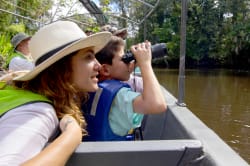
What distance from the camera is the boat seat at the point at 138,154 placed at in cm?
98

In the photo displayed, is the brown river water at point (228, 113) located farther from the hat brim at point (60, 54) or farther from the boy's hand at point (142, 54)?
the hat brim at point (60, 54)

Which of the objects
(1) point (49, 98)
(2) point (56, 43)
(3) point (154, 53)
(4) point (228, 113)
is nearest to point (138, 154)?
(1) point (49, 98)

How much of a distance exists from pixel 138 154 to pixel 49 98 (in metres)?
0.30

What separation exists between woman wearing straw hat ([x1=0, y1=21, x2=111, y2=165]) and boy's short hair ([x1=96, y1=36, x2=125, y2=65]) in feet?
0.90

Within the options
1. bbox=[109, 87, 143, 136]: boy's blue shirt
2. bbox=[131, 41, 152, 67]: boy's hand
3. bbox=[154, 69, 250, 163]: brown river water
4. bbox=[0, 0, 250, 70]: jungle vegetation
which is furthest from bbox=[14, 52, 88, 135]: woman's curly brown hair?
bbox=[0, 0, 250, 70]: jungle vegetation

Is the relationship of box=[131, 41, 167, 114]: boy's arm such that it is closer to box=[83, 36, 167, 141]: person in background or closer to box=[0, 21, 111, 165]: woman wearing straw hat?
box=[83, 36, 167, 141]: person in background

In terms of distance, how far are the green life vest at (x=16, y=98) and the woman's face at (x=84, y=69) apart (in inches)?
6.2

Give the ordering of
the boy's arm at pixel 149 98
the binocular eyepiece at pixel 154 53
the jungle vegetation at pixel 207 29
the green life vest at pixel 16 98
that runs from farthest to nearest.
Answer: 1. the jungle vegetation at pixel 207 29
2. the binocular eyepiece at pixel 154 53
3. the boy's arm at pixel 149 98
4. the green life vest at pixel 16 98

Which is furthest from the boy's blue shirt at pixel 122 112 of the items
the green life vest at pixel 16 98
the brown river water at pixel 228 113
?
the brown river water at pixel 228 113

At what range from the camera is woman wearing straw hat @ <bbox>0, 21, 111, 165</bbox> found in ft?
2.59

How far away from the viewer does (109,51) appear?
5.11 ft

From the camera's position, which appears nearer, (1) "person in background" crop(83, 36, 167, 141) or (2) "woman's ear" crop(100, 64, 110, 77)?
(1) "person in background" crop(83, 36, 167, 141)

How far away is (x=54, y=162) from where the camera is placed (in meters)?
0.79

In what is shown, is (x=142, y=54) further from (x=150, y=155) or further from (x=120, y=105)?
(x=150, y=155)
